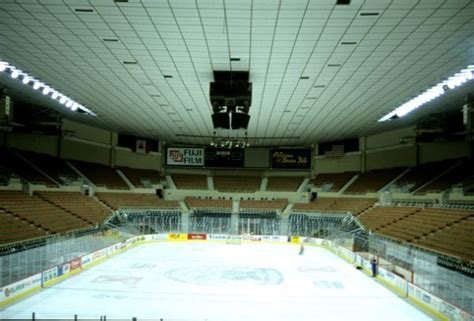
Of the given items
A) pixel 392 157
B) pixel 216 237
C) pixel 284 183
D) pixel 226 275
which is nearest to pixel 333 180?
pixel 284 183

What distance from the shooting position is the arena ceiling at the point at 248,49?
1161cm

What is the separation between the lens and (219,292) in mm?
15547

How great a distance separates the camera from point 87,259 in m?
20.2

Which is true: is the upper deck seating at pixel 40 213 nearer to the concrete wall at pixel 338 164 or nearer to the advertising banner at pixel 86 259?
the advertising banner at pixel 86 259

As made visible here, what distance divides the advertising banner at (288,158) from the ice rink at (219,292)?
2130 cm

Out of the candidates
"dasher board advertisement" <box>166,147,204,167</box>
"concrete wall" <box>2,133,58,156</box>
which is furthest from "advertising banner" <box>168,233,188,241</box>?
"dasher board advertisement" <box>166,147,204,167</box>

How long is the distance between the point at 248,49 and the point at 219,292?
847 cm

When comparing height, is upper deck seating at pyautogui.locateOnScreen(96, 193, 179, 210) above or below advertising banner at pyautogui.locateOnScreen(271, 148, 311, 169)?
below

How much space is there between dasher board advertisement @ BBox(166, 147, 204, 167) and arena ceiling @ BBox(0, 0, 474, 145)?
1863cm

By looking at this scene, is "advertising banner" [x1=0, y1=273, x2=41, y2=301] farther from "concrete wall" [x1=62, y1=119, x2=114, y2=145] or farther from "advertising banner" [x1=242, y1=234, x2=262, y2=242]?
Answer: "concrete wall" [x1=62, y1=119, x2=114, y2=145]

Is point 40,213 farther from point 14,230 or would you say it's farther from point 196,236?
point 196,236

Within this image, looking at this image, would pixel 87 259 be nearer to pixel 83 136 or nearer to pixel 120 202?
pixel 120 202

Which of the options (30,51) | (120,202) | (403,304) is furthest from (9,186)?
(403,304)

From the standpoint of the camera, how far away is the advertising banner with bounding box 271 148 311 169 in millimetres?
44906
